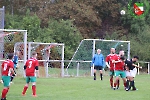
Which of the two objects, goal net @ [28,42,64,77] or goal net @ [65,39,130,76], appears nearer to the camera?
goal net @ [28,42,64,77]

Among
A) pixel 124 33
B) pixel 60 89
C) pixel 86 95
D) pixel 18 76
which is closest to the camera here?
pixel 86 95

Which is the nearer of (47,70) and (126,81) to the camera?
(126,81)

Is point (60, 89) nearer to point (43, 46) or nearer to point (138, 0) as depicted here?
point (43, 46)

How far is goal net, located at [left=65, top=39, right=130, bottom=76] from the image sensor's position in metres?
38.2

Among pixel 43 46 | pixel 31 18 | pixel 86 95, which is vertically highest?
pixel 31 18

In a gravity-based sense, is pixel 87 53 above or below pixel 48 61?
above

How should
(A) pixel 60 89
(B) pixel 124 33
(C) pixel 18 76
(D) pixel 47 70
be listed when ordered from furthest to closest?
(B) pixel 124 33 < (D) pixel 47 70 < (C) pixel 18 76 < (A) pixel 60 89

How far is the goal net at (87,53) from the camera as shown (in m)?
38.2

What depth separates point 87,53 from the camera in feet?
129

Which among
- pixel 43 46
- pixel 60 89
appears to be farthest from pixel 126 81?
pixel 43 46

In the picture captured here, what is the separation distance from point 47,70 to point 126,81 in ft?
40.8

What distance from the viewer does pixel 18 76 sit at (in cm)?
3353

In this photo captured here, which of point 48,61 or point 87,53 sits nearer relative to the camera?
point 48,61

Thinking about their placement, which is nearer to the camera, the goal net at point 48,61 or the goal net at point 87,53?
the goal net at point 48,61
